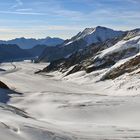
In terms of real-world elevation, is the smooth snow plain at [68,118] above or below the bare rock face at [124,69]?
above

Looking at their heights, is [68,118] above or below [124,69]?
above

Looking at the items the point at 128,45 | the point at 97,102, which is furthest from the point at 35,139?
the point at 128,45

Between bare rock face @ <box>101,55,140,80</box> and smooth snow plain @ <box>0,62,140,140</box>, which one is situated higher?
smooth snow plain @ <box>0,62,140,140</box>

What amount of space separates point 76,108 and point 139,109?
6.81 meters

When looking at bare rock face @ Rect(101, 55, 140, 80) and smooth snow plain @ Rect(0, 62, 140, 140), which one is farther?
bare rock face @ Rect(101, 55, 140, 80)

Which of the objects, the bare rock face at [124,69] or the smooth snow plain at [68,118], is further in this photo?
the bare rock face at [124,69]

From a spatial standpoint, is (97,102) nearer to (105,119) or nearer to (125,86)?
A: (105,119)

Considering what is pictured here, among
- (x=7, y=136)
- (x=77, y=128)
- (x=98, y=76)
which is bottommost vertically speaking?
(x=98, y=76)

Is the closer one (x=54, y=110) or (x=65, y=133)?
(x=65, y=133)

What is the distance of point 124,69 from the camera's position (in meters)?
104

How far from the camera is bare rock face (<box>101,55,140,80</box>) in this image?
100625mm

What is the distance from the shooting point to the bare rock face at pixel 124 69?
101 meters

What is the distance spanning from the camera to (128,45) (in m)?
136

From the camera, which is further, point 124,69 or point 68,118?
point 124,69
